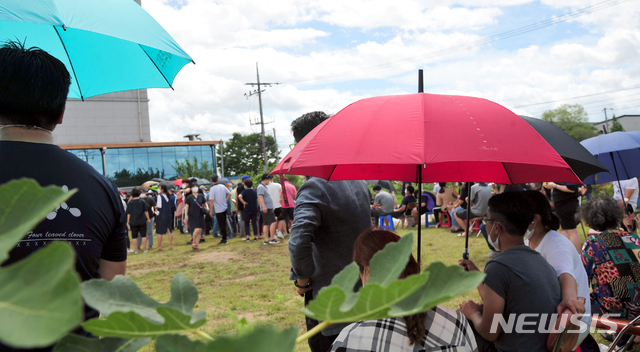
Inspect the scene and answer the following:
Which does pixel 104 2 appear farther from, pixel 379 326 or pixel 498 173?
pixel 498 173

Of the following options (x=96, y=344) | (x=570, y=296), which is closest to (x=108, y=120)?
(x=570, y=296)

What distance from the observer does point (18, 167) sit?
1194 millimetres

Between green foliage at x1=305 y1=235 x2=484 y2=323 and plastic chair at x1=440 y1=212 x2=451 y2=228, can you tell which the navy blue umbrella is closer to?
green foliage at x1=305 y1=235 x2=484 y2=323

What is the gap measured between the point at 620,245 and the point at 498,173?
1.30 m

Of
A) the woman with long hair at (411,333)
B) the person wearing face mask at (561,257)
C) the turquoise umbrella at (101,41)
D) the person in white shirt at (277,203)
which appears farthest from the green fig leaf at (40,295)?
the person in white shirt at (277,203)

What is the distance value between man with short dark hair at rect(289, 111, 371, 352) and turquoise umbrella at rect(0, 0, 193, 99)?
102 centimetres

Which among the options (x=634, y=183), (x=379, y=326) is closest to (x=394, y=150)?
(x=379, y=326)

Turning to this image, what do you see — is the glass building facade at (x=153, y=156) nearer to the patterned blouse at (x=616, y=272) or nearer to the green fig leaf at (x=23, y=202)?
the patterned blouse at (x=616, y=272)

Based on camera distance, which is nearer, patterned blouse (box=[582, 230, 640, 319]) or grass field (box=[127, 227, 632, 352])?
patterned blouse (box=[582, 230, 640, 319])

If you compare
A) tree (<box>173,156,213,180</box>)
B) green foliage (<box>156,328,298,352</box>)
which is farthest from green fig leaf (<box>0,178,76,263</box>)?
tree (<box>173,156,213,180</box>)

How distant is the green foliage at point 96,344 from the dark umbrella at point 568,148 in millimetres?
2446

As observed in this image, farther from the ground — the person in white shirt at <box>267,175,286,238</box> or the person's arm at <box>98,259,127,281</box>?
the person's arm at <box>98,259,127,281</box>

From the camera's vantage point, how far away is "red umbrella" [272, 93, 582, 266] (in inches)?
70.1

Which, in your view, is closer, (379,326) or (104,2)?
(379,326)
